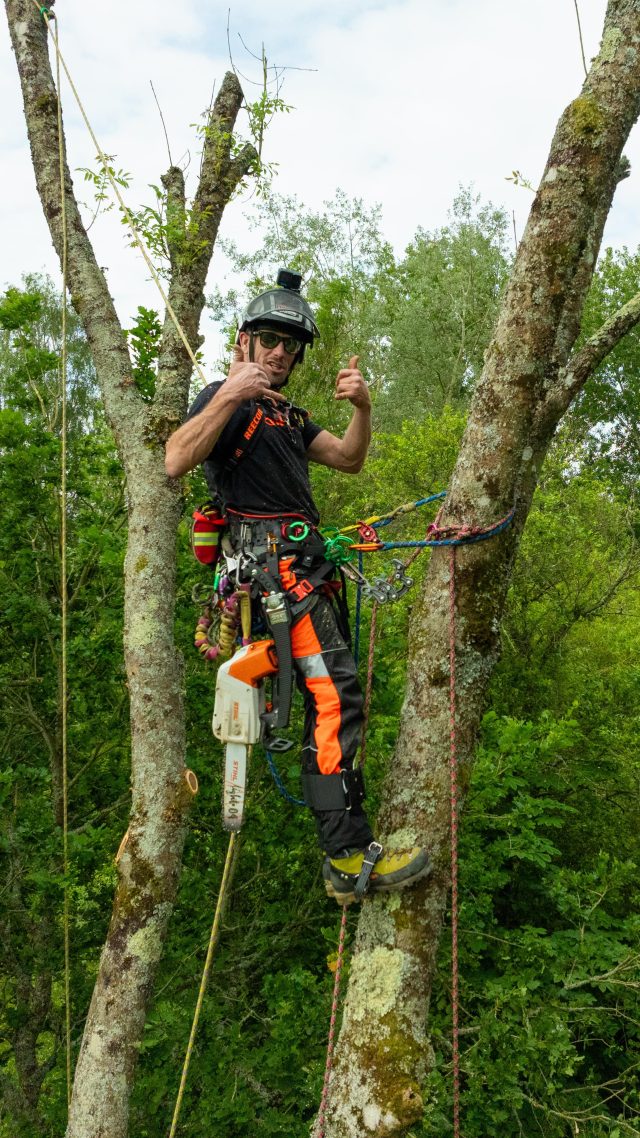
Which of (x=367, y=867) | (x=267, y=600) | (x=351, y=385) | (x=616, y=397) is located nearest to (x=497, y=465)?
(x=351, y=385)

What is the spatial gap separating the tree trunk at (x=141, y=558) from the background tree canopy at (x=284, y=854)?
0.85 meters

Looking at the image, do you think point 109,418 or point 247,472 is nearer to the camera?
point 247,472

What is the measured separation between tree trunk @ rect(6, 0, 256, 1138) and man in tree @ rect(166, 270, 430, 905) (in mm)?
938

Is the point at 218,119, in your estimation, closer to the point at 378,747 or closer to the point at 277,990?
the point at 378,747

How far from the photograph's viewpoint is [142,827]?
4.16 m

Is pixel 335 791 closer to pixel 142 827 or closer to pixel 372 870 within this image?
pixel 372 870

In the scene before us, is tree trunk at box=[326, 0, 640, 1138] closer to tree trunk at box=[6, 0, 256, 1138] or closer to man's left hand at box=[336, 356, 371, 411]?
man's left hand at box=[336, 356, 371, 411]

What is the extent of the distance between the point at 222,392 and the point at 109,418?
1853 millimetres

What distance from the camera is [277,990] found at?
6.20m

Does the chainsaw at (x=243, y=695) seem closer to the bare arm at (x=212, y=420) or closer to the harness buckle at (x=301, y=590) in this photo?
the harness buckle at (x=301, y=590)

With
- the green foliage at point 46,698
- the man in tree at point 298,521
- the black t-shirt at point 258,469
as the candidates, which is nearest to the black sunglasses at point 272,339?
the man in tree at point 298,521

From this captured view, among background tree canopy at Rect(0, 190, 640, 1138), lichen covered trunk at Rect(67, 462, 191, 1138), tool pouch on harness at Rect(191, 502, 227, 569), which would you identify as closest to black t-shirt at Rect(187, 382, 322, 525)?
tool pouch on harness at Rect(191, 502, 227, 569)

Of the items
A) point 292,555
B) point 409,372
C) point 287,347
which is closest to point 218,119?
point 287,347

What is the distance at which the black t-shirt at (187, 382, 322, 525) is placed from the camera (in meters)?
3.49
